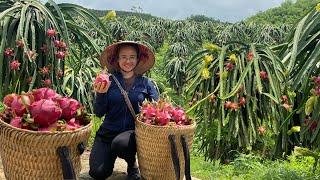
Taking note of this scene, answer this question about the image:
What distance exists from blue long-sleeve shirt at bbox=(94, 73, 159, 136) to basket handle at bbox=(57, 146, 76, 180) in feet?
3.26

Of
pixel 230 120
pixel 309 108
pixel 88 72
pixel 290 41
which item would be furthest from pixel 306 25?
pixel 88 72

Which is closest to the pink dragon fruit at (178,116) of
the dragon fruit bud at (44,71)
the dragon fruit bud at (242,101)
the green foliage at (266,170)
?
the green foliage at (266,170)

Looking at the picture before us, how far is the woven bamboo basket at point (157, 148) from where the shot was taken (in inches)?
118

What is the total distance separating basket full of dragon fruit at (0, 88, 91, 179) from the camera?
2357 millimetres

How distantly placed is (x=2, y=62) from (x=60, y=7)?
0.92 meters

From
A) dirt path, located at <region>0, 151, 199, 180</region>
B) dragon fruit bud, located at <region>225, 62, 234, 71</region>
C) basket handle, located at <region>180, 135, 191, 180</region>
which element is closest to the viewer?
basket handle, located at <region>180, 135, 191, 180</region>

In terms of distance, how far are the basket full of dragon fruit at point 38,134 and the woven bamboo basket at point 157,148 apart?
0.60 m

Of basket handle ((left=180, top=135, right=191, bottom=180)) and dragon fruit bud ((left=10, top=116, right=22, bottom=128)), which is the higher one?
dragon fruit bud ((left=10, top=116, right=22, bottom=128))

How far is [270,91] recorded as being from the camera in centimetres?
522

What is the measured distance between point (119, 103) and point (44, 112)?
3.57ft

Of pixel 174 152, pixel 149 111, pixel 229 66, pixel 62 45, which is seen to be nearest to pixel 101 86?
pixel 149 111

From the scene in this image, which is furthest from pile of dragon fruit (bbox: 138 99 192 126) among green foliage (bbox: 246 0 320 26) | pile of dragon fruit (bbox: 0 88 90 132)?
green foliage (bbox: 246 0 320 26)

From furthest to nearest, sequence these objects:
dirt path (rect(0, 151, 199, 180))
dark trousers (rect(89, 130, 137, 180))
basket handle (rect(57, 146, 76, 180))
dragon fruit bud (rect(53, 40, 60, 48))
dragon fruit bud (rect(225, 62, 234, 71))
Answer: dragon fruit bud (rect(225, 62, 234, 71)) → dragon fruit bud (rect(53, 40, 60, 48)) → dirt path (rect(0, 151, 199, 180)) → dark trousers (rect(89, 130, 137, 180)) → basket handle (rect(57, 146, 76, 180))

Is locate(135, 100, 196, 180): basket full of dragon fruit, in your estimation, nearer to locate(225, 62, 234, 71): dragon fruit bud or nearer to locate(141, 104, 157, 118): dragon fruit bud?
locate(141, 104, 157, 118): dragon fruit bud
